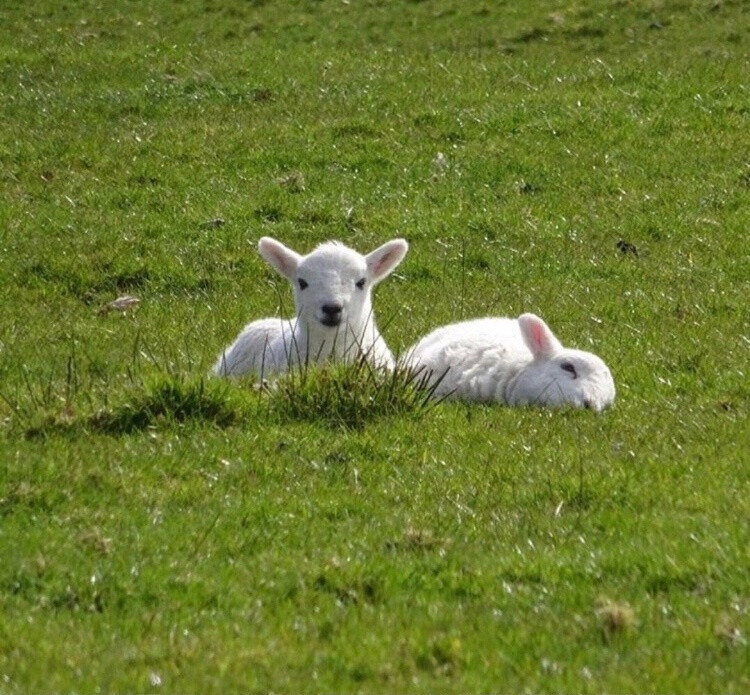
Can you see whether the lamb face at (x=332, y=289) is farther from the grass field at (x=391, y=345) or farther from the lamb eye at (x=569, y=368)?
the lamb eye at (x=569, y=368)

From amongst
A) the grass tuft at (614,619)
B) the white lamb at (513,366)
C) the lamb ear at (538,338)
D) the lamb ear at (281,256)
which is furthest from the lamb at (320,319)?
the grass tuft at (614,619)

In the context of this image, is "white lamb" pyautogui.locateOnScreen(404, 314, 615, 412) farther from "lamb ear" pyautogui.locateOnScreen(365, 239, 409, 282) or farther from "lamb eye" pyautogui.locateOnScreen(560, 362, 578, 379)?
"lamb ear" pyautogui.locateOnScreen(365, 239, 409, 282)

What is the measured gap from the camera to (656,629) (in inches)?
240

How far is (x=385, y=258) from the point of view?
37.0 feet

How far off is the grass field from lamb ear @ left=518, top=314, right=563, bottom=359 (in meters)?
0.66

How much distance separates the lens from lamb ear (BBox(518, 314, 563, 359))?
10508 millimetres

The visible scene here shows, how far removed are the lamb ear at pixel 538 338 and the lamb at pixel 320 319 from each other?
888mm

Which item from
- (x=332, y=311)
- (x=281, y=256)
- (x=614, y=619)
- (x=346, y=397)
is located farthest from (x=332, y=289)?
(x=614, y=619)

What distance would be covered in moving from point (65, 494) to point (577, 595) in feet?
8.04

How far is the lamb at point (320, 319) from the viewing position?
35.2 ft

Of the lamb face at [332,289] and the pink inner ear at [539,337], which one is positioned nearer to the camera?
the pink inner ear at [539,337]

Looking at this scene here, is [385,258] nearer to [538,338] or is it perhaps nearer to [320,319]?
[320,319]

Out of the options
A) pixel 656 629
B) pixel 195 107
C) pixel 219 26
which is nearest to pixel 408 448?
pixel 656 629

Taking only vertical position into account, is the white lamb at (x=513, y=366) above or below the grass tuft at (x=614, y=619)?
below
